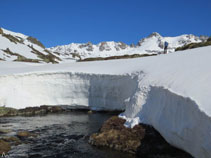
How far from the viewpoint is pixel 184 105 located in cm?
837

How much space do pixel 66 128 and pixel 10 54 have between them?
47.3 meters

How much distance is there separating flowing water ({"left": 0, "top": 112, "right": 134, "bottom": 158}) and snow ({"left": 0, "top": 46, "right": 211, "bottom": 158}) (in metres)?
2.72

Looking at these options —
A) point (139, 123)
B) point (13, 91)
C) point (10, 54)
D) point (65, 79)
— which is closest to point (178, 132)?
point (139, 123)

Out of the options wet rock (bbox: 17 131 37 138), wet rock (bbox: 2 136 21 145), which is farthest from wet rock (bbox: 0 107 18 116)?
wet rock (bbox: 2 136 21 145)

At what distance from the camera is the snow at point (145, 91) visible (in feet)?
25.4

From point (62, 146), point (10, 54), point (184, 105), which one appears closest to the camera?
point (184, 105)

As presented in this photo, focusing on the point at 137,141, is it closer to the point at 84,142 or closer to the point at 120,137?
the point at 120,137

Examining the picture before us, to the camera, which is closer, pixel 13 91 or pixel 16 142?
pixel 16 142

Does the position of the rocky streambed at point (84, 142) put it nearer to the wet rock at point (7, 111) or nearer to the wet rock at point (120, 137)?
the wet rock at point (120, 137)

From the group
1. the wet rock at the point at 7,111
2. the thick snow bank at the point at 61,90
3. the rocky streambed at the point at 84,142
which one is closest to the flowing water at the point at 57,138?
the rocky streambed at the point at 84,142

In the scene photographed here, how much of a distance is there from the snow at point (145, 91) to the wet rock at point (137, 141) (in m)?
0.49

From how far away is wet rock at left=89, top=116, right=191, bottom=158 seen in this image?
9.98 meters

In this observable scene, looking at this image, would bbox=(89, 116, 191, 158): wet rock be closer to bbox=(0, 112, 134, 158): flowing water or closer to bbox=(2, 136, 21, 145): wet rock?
bbox=(0, 112, 134, 158): flowing water

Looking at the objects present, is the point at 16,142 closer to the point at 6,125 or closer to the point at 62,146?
the point at 62,146
